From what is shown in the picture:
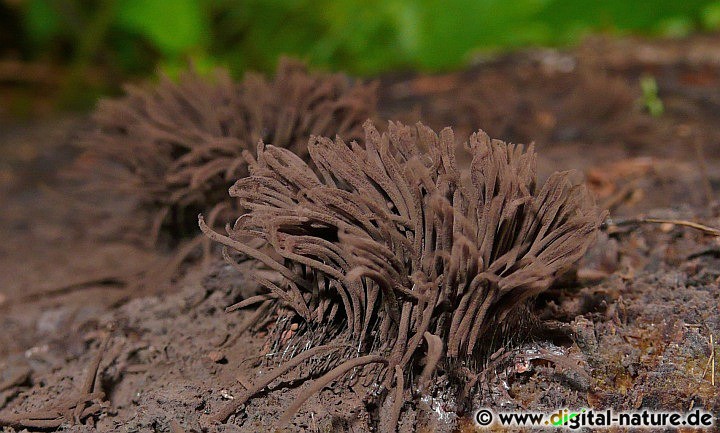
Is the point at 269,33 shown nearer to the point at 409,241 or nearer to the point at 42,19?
the point at 42,19

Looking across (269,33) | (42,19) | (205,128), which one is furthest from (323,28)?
(205,128)

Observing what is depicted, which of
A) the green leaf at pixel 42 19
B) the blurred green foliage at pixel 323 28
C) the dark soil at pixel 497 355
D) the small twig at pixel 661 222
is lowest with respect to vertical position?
the dark soil at pixel 497 355

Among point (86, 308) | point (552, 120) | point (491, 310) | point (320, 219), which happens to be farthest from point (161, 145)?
point (552, 120)

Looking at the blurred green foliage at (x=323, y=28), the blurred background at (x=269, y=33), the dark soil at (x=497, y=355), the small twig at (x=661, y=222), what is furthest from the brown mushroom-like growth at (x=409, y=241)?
the blurred background at (x=269, y=33)

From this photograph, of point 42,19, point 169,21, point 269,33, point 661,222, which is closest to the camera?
point 661,222

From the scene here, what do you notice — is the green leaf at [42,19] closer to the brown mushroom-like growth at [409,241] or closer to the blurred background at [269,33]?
the blurred background at [269,33]

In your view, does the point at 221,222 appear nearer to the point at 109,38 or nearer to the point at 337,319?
the point at 337,319

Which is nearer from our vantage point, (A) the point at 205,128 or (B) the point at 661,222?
(B) the point at 661,222
